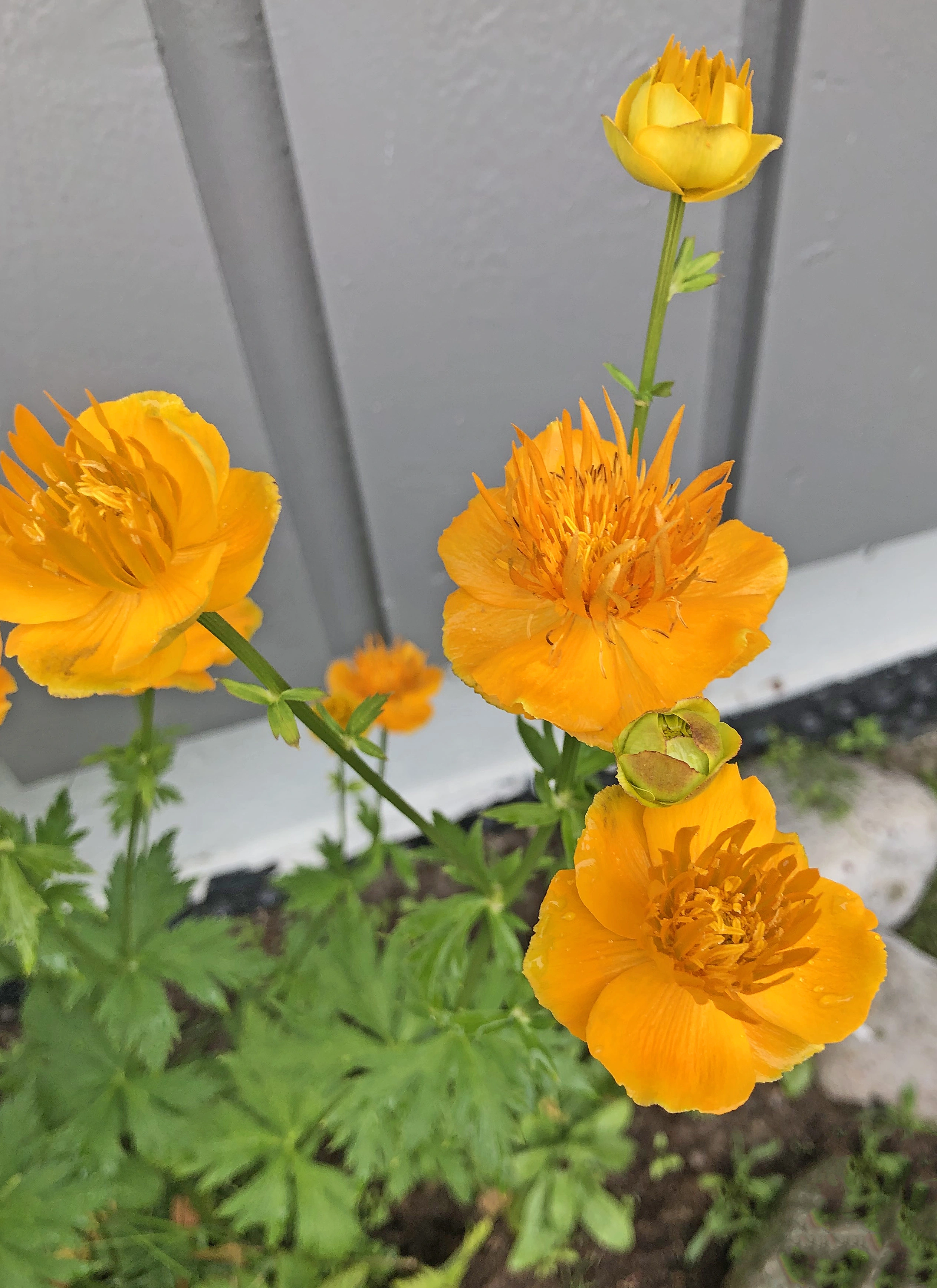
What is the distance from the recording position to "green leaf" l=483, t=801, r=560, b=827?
2.12 feet

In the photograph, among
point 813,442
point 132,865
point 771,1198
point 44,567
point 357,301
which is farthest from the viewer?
point 813,442

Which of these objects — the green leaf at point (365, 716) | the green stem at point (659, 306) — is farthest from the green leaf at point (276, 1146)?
the green stem at point (659, 306)

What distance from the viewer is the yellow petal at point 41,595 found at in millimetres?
524

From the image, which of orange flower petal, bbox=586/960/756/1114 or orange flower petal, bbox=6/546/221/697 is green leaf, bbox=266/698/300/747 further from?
orange flower petal, bbox=586/960/756/1114

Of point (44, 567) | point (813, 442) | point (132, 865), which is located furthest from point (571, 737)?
point (813, 442)

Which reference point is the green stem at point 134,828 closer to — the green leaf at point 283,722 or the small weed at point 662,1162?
the green leaf at point 283,722

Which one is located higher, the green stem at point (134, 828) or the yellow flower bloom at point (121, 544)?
the yellow flower bloom at point (121, 544)

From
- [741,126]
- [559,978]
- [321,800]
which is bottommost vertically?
[321,800]

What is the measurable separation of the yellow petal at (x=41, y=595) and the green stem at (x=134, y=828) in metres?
0.24

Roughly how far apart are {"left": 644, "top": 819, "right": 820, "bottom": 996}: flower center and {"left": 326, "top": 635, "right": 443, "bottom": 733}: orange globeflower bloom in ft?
2.44

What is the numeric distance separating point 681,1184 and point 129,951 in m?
1.07

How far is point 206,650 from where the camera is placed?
2.28ft

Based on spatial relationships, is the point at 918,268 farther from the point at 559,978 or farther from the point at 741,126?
the point at 559,978

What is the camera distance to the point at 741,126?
542 mm
